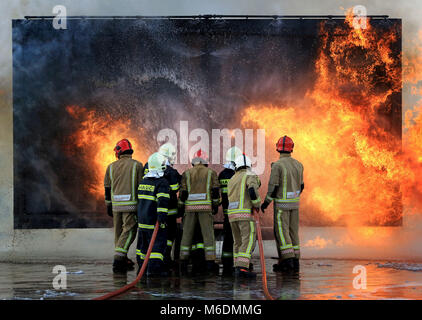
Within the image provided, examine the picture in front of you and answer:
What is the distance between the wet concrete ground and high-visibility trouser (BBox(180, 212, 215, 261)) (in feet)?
2.76

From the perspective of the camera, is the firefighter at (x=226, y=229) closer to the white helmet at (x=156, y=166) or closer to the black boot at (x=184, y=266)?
the black boot at (x=184, y=266)

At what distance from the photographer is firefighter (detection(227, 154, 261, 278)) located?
955 centimetres

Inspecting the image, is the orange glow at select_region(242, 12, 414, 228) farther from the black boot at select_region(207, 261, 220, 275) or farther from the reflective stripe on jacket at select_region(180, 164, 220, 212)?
the black boot at select_region(207, 261, 220, 275)

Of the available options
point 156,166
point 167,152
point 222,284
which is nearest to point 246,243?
point 222,284

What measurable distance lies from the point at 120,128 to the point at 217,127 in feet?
6.46

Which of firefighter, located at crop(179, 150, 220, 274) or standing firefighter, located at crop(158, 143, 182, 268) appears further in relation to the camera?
firefighter, located at crop(179, 150, 220, 274)

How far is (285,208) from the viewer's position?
1052 cm

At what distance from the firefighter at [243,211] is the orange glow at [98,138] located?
12.6ft

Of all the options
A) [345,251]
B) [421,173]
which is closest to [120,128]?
[345,251]

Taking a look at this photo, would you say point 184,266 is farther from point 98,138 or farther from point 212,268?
point 98,138

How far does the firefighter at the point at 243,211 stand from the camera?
9547 millimetres

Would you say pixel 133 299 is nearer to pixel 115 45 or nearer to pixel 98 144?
pixel 98 144

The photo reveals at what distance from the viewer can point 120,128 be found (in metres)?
13.2

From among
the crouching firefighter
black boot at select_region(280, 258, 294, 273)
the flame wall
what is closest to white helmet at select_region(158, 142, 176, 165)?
the crouching firefighter
